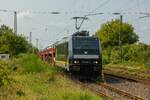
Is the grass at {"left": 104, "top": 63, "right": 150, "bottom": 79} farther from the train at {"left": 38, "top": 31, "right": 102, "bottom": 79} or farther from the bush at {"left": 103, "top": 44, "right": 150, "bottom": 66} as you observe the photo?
the bush at {"left": 103, "top": 44, "right": 150, "bottom": 66}

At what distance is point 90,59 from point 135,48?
36301 mm

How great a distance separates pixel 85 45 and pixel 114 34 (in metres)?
69.5

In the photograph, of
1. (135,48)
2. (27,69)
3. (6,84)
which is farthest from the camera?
(135,48)

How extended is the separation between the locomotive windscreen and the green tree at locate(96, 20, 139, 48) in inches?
2567

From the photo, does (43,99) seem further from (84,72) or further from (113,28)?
(113,28)

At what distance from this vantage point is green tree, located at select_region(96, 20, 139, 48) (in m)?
95.2

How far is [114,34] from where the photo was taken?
9762 cm

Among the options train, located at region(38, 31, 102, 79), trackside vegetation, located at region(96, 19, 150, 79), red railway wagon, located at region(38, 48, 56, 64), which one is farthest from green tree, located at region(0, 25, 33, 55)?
train, located at region(38, 31, 102, 79)

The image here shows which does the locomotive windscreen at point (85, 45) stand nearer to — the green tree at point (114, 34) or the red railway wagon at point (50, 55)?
the red railway wagon at point (50, 55)

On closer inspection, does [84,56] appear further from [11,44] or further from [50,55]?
[11,44]

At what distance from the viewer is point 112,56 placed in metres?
66.4

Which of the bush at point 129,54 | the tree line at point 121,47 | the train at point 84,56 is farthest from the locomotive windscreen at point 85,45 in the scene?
the bush at point 129,54

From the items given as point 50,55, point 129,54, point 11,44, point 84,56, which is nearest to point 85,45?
point 84,56

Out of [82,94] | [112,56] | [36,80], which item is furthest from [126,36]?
[82,94]
